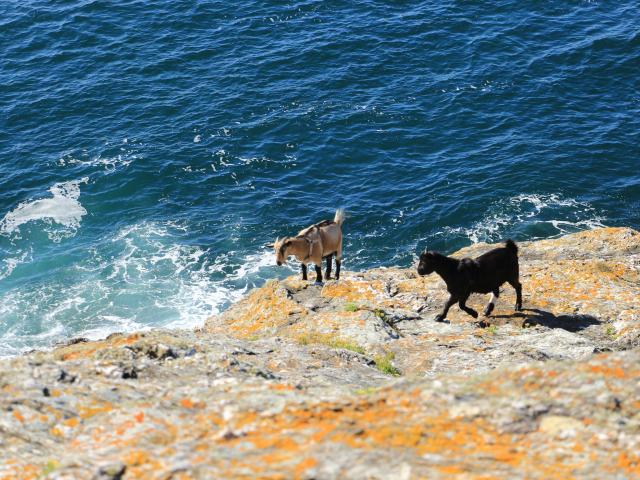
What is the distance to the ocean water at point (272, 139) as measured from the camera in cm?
4262

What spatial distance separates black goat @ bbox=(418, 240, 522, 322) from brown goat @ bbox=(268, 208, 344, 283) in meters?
5.41

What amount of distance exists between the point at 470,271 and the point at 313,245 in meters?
6.44

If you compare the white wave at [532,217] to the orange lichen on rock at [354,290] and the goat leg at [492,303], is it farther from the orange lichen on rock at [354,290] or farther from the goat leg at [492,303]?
the goat leg at [492,303]

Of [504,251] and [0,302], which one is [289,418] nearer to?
[504,251]

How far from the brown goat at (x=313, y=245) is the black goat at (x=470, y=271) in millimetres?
5412

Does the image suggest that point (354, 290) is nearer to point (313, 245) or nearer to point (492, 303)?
point (313, 245)

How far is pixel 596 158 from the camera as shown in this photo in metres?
48.7

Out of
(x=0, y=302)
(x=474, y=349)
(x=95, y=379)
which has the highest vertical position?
(x=95, y=379)

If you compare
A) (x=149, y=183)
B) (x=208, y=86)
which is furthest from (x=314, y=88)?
(x=149, y=183)

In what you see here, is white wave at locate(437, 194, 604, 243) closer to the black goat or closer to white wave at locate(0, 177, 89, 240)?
the black goat

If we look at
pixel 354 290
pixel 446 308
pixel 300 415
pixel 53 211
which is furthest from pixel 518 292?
pixel 53 211

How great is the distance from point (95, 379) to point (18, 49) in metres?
60.9

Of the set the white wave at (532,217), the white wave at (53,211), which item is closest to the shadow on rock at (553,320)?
the white wave at (532,217)

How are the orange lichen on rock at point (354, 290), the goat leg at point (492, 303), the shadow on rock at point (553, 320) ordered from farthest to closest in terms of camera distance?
the orange lichen on rock at point (354, 290)
the goat leg at point (492, 303)
the shadow on rock at point (553, 320)
